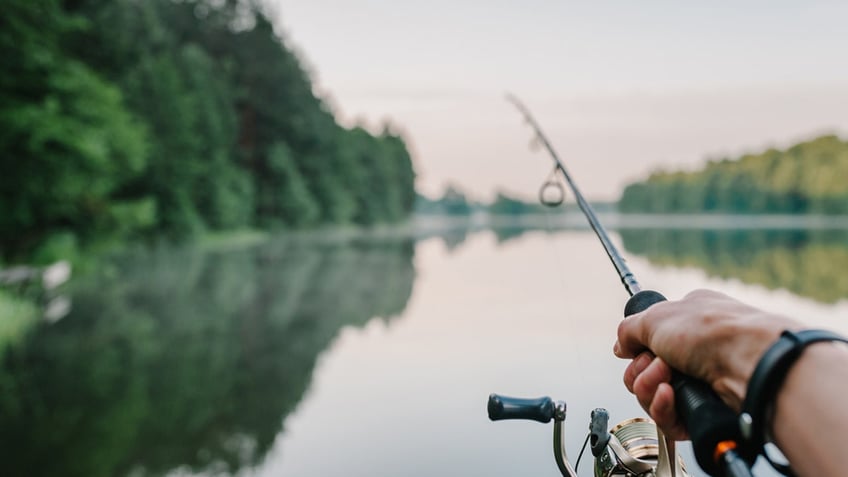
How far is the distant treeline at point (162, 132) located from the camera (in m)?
18.1

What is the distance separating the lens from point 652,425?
218cm

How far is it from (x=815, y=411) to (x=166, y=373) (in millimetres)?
9873

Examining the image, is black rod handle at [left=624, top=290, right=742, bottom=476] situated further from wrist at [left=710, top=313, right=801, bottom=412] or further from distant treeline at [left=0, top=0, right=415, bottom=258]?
distant treeline at [left=0, top=0, right=415, bottom=258]

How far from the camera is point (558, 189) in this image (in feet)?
9.91

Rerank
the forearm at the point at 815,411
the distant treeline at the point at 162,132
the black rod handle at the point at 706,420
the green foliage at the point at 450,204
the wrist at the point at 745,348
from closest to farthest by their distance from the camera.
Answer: the forearm at the point at 815,411 < the wrist at the point at 745,348 < the black rod handle at the point at 706,420 < the distant treeline at the point at 162,132 < the green foliage at the point at 450,204

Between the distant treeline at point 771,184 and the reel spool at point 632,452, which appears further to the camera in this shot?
the distant treeline at point 771,184

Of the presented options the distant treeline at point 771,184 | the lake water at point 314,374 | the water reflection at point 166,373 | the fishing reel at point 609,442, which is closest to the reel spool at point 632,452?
the fishing reel at point 609,442

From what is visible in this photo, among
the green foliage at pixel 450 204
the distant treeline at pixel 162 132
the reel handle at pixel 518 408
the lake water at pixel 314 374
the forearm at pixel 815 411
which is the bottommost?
the forearm at pixel 815 411

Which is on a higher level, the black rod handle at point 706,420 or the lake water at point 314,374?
the lake water at point 314,374

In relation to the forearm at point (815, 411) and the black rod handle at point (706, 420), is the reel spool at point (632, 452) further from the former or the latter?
the forearm at point (815, 411)

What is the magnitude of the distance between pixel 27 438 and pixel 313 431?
8.82 feet

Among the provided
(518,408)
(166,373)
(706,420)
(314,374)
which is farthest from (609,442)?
(166,373)

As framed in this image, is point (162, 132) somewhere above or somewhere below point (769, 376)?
above

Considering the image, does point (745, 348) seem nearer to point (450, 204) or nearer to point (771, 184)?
point (771, 184)
